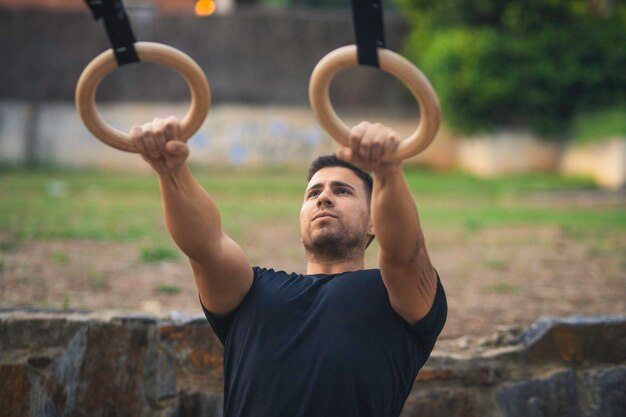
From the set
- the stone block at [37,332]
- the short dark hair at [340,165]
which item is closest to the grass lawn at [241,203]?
the stone block at [37,332]

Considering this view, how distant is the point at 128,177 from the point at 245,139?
115 inches

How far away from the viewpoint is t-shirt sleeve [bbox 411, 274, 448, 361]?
2525mm

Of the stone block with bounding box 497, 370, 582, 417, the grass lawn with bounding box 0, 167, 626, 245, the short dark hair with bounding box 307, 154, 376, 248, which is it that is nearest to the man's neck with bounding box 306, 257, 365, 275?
the short dark hair with bounding box 307, 154, 376, 248

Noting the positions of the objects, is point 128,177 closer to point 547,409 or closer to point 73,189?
point 73,189

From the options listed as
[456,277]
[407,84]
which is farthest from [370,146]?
[456,277]

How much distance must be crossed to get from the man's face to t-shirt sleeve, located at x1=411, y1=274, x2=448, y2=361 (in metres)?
0.35

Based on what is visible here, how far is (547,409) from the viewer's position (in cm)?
341

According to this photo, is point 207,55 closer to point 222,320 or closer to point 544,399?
point 544,399

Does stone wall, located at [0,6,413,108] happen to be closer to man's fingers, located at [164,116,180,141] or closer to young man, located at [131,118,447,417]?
young man, located at [131,118,447,417]

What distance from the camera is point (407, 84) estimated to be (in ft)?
7.50

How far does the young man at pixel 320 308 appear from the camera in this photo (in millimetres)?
2365

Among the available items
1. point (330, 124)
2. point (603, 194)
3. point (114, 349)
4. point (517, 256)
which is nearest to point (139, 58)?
point (330, 124)

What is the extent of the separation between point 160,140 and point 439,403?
171 centimetres

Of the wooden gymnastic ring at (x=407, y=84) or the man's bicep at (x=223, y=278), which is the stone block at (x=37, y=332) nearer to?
the man's bicep at (x=223, y=278)
